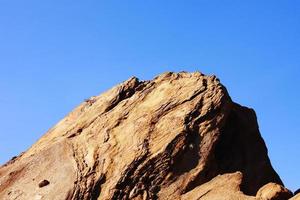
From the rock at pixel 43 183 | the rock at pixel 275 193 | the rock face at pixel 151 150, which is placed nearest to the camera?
the rock at pixel 275 193

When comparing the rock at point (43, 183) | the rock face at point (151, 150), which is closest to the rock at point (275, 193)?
the rock face at point (151, 150)

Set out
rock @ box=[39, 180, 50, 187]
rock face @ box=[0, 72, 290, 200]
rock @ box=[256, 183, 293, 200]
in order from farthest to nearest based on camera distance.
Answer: rock @ box=[39, 180, 50, 187]
rock face @ box=[0, 72, 290, 200]
rock @ box=[256, 183, 293, 200]

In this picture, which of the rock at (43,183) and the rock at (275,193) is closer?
the rock at (275,193)

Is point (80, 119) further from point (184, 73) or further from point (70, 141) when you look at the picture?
point (184, 73)

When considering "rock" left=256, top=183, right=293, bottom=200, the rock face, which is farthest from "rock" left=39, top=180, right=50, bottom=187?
"rock" left=256, top=183, right=293, bottom=200

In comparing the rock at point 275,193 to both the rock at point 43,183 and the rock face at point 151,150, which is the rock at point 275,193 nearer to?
the rock face at point 151,150

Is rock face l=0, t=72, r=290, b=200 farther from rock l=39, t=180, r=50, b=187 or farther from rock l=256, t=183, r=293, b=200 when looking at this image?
rock l=256, t=183, r=293, b=200

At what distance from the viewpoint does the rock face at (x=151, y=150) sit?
3228 centimetres

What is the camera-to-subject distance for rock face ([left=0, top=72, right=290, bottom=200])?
106 feet

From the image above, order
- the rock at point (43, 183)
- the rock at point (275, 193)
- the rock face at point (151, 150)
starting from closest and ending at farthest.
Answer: the rock at point (275, 193)
the rock face at point (151, 150)
the rock at point (43, 183)

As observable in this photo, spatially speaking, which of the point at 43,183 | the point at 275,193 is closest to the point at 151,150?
the point at 43,183

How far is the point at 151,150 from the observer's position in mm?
33406

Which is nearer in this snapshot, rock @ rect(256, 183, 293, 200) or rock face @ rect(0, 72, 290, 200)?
rock @ rect(256, 183, 293, 200)

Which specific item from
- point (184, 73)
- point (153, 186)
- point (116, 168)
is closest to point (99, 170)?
point (116, 168)
